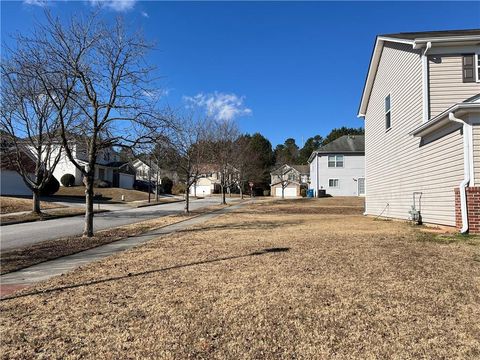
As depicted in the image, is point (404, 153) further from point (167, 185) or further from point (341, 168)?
point (167, 185)

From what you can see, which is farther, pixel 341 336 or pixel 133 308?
pixel 133 308

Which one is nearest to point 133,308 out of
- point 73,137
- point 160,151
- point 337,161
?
point 160,151

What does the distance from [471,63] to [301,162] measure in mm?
90660

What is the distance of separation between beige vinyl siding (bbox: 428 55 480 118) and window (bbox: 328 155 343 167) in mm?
34841

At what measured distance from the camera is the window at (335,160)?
1887 inches

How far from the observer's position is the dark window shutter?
13328 millimetres

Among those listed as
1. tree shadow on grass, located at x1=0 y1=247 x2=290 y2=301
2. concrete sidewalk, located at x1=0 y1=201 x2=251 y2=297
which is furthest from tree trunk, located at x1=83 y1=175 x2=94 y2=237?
tree shadow on grass, located at x1=0 y1=247 x2=290 y2=301

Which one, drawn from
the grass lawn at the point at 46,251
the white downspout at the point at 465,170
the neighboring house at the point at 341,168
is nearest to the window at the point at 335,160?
the neighboring house at the point at 341,168

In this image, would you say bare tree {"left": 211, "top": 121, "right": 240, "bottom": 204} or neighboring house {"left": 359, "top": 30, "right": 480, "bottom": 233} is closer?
neighboring house {"left": 359, "top": 30, "right": 480, "bottom": 233}

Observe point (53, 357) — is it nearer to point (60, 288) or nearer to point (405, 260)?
point (60, 288)

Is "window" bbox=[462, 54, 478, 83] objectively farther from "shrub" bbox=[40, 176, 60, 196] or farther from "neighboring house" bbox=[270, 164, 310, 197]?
"neighboring house" bbox=[270, 164, 310, 197]

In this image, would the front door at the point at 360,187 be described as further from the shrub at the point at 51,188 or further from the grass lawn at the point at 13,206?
the grass lawn at the point at 13,206

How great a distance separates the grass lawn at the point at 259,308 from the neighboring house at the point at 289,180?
64470mm

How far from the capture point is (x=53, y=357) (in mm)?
3492
